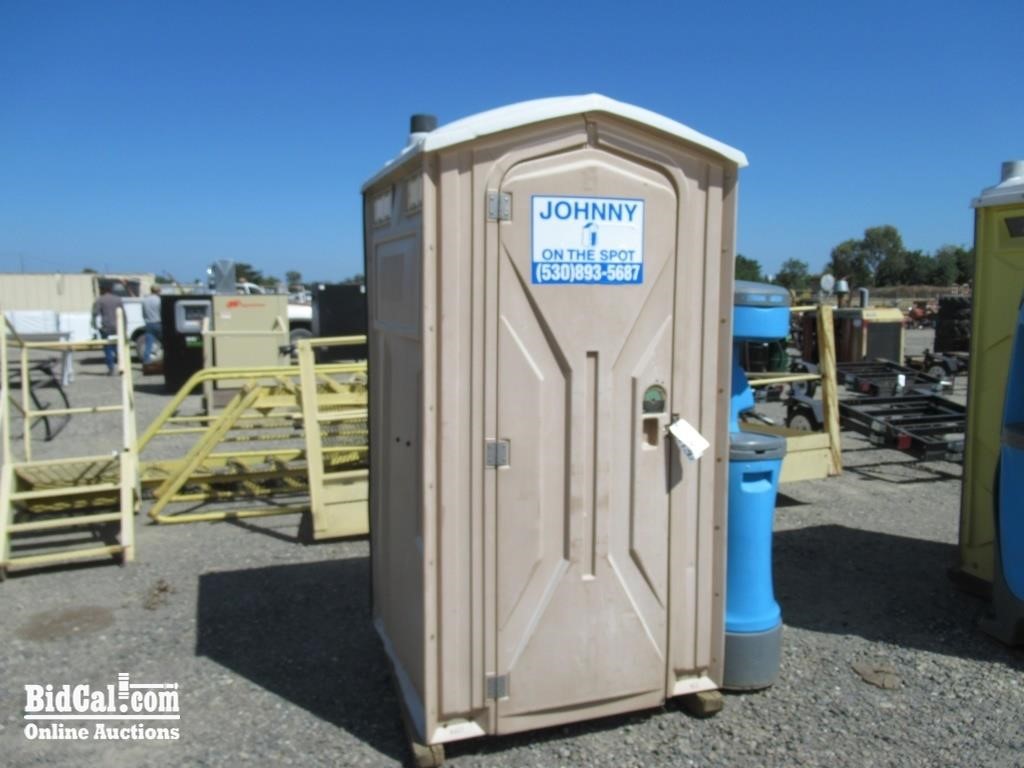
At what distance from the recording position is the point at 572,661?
338 cm

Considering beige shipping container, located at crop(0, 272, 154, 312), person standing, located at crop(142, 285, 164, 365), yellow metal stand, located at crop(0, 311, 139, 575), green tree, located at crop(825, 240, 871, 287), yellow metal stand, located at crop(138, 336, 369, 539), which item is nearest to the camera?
yellow metal stand, located at crop(0, 311, 139, 575)

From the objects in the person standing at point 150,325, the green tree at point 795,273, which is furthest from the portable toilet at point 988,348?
the green tree at point 795,273

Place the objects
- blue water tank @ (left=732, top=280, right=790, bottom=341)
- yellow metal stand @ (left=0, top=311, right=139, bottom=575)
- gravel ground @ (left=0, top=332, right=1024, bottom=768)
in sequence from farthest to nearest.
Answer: yellow metal stand @ (left=0, top=311, right=139, bottom=575)
blue water tank @ (left=732, top=280, right=790, bottom=341)
gravel ground @ (left=0, top=332, right=1024, bottom=768)

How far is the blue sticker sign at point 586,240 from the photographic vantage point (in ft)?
10.3

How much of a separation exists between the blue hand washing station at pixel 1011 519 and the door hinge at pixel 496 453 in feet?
9.25

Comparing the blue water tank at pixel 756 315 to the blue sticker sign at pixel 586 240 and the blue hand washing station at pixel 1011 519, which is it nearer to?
the blue sticker sign at pixel 586 240

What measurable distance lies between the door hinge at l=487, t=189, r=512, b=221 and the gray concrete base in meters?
2.21

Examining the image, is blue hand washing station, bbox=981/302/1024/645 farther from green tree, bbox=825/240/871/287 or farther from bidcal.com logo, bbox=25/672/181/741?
green tree, bbox=825/240/871/287

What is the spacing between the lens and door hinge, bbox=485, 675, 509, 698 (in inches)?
129

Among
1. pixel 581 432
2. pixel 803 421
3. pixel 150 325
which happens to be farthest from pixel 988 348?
pixel 150 325

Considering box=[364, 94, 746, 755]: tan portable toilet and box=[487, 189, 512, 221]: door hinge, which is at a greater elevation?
box=[487, 189, 512, 221]: door hinge

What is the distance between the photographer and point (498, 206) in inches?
121

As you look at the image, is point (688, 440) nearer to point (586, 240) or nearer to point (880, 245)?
point (586, 240)

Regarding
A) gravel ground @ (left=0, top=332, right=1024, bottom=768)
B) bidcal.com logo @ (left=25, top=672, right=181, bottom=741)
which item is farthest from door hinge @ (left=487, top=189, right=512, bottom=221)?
bidcal.com logo @ (left=25, top=672, right=181, bottom=741)
